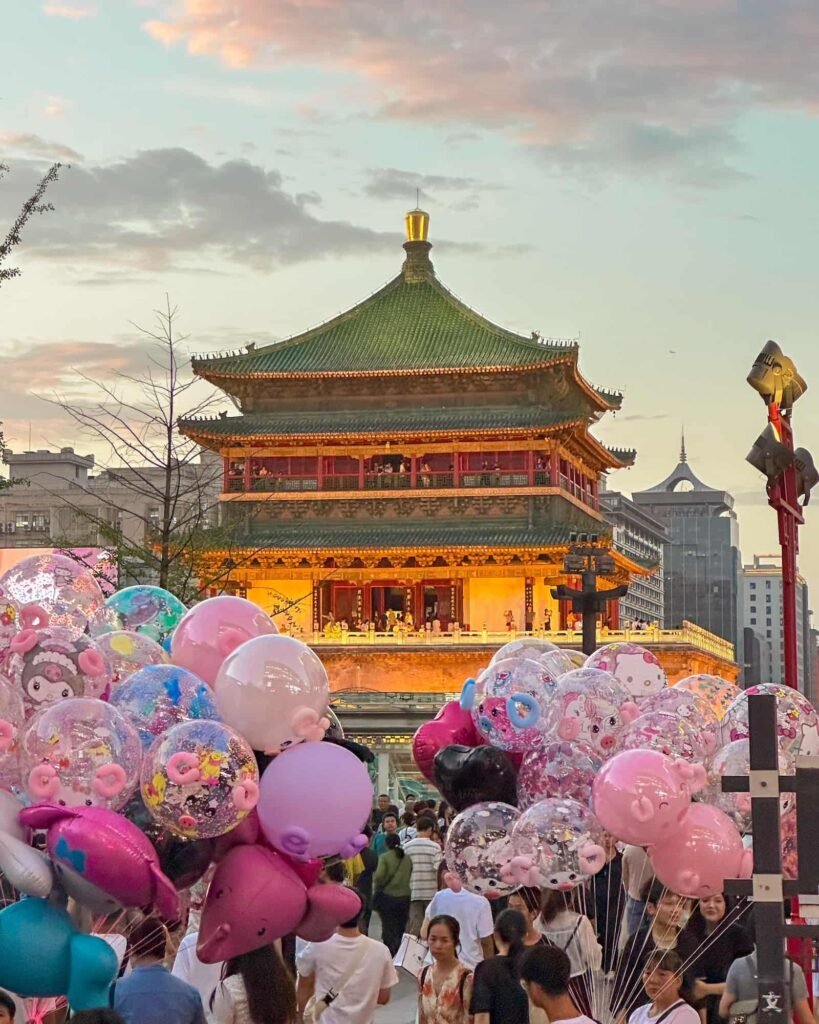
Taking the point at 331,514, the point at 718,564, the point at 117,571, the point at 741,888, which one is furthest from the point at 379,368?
the point at 718,564

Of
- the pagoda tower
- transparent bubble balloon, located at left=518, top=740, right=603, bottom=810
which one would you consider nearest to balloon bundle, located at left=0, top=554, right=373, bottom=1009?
transparent bubble balloon, located at left=518, top=740, right=603, bottom=810

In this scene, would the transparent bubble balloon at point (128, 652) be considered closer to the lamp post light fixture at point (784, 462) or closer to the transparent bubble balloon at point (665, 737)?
the transparent bubble balloon at point (665, 737)

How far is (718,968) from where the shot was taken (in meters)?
10.2

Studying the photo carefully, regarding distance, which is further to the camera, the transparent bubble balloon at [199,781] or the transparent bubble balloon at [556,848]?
the transparent bubble balloon at [556,848]

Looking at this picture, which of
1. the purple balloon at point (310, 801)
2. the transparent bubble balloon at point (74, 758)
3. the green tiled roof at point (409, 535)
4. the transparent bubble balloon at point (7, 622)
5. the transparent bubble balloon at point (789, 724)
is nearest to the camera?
the transparent bubble balloon at point (74, 758)

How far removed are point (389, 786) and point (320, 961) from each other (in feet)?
79.4

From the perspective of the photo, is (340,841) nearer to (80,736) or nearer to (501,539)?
(80,736)

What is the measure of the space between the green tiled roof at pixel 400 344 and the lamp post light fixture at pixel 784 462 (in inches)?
1350

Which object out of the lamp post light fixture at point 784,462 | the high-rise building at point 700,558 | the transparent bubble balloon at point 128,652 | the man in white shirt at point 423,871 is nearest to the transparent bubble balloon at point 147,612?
the transparent bubble balloon at point 128,652

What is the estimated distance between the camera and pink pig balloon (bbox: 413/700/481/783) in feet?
34.7

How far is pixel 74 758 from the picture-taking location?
318 inches

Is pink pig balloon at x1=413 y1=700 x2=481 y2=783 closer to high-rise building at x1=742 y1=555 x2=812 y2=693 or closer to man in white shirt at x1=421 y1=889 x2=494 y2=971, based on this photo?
man in white shirt at x1=421 y1=889 x2=494 y2=971

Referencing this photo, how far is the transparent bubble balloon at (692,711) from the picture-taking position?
9.88m

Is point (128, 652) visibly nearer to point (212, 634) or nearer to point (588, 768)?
point (212, 634)
